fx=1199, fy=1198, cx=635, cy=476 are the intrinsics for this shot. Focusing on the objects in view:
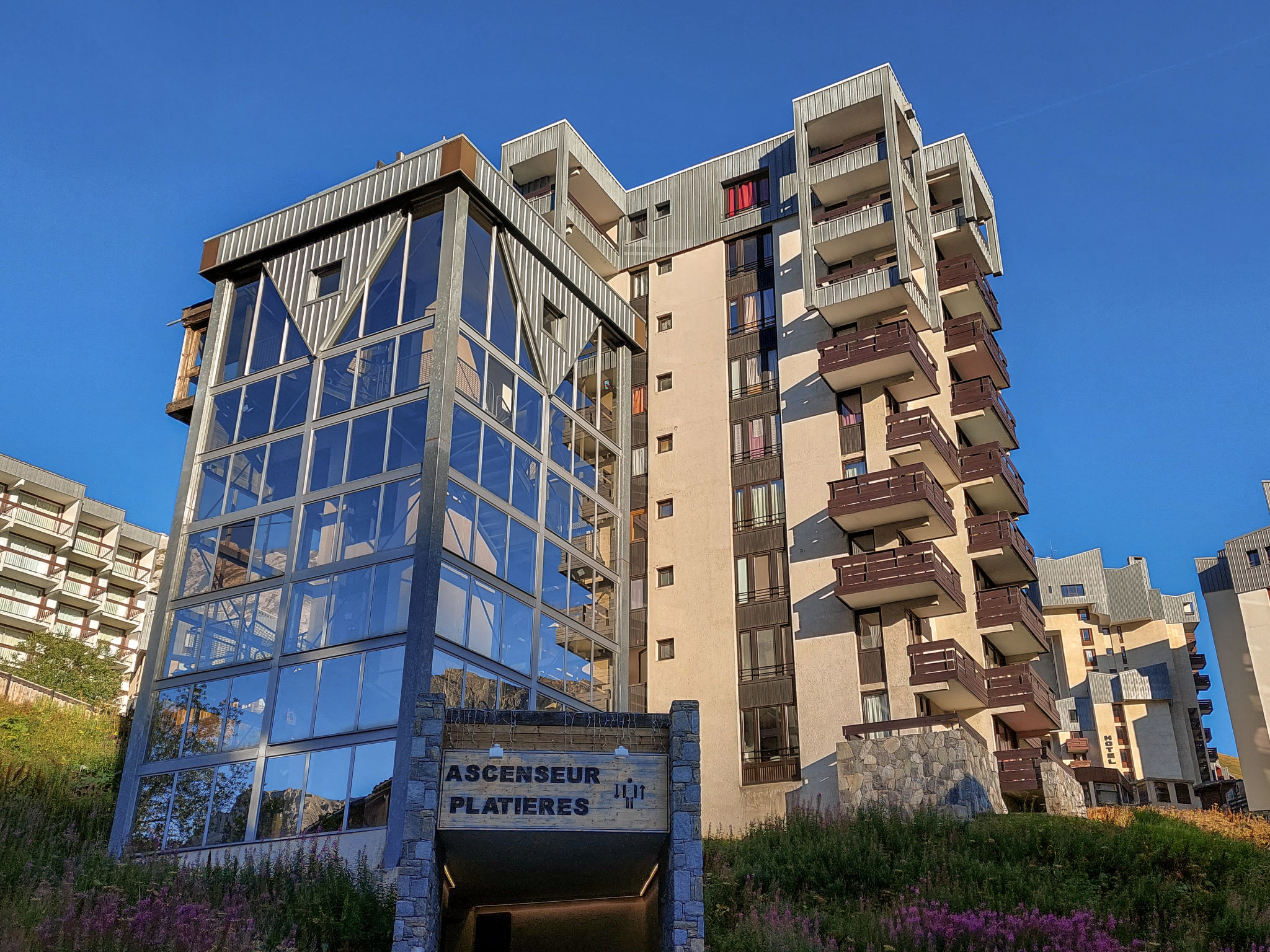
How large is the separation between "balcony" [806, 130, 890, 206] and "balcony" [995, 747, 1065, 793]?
68.2 ft

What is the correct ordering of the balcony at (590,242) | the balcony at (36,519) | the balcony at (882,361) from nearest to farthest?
the balcony at (882,361)
the balcony at (590,242)
the balcony at (36,519)

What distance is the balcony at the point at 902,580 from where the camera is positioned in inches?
1457

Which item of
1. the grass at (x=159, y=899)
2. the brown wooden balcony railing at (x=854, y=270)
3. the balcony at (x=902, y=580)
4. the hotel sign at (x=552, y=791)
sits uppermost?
the brown wooden balcony railing at (x=854, y=270)

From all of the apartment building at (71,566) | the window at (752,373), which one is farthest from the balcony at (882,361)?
the apartment building at (71,566)

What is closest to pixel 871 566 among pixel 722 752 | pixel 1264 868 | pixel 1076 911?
pixel 722 752

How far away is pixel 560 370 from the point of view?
38469 millimetres

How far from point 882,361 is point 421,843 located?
27.9 meters

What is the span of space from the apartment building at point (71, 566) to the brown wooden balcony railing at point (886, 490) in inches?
2081

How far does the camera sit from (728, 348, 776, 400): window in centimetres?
4466

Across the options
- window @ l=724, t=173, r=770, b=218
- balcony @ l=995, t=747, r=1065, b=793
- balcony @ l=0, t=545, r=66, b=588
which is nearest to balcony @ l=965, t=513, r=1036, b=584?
balcony @ l=995, t=747, r=1065, b=793

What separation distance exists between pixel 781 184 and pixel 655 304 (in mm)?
6858

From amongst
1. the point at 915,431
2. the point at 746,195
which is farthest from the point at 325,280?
the point at 915,431

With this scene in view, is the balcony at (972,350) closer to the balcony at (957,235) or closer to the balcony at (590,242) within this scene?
the balcony at (957,235)

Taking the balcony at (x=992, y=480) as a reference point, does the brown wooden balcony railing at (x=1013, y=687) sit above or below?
below
